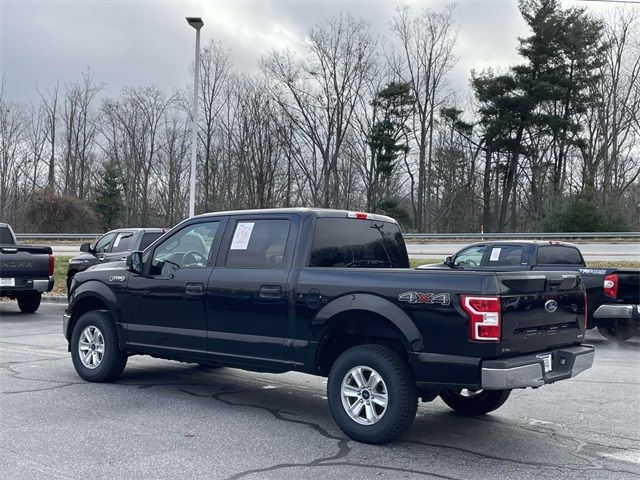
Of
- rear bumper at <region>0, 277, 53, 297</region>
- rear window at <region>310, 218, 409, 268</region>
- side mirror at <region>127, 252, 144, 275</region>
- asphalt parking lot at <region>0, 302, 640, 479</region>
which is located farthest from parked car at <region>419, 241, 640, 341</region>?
rear bumper at <region>0, 277, 53, 297</region>

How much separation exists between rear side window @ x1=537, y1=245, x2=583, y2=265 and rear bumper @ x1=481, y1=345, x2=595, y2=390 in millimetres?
6834

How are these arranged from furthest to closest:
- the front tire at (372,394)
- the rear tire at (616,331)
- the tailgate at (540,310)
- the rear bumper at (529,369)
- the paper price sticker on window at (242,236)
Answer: the rear tire at (616,331), the paper price sticker on window at (242,236), the front tire at (372,394), the tailgate at (540,310), the rear bumper at (529,369)

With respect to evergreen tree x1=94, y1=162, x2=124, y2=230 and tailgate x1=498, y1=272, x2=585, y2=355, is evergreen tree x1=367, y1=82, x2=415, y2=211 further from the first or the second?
tailgate x1=498, y1=272, x2=585, y2=355

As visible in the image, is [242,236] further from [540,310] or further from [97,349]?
[540,310]

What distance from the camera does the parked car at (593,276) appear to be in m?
11.8

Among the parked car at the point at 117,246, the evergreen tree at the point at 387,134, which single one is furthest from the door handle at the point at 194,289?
the evergreen tree at the point at 387,134

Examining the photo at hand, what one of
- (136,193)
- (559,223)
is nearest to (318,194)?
(136,193)

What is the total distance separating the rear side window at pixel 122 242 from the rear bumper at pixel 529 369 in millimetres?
11124

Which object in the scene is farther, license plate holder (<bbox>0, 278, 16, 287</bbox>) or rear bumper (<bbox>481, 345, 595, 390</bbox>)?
license plate holder (<bbox>0, 278, 16, 287</bbox>)

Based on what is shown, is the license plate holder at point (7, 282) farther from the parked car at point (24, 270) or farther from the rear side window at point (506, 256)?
the rear side window at point (506, 256)

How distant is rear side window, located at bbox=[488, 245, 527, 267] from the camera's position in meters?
12.7

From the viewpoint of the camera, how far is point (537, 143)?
4838cm

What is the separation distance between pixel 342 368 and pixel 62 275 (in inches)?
718

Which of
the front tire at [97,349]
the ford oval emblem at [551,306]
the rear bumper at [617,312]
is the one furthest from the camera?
the rear bumper at [617,312]
